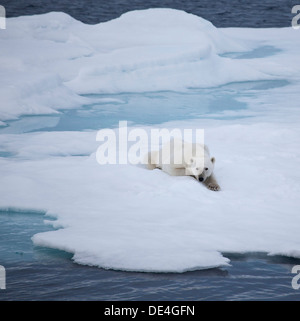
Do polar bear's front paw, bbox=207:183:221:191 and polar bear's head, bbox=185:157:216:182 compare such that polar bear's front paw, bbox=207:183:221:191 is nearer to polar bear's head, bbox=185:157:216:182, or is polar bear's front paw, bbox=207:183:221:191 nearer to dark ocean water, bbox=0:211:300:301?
polar bear's head, bbox=185:157:216:182

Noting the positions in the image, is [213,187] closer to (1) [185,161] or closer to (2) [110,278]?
(1) [185,161]

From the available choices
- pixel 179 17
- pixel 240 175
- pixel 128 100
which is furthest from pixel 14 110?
pixel 179 17

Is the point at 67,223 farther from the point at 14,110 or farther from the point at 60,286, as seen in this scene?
the point at 14,110

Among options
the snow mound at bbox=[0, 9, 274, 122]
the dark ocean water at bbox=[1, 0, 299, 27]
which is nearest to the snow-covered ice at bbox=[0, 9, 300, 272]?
the snow mound at bbox=[0, 9, 274, 122]

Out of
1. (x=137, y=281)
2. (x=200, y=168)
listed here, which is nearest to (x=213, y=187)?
(x=200, y=168)

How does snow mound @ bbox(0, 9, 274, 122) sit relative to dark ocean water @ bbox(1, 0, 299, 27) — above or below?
below
